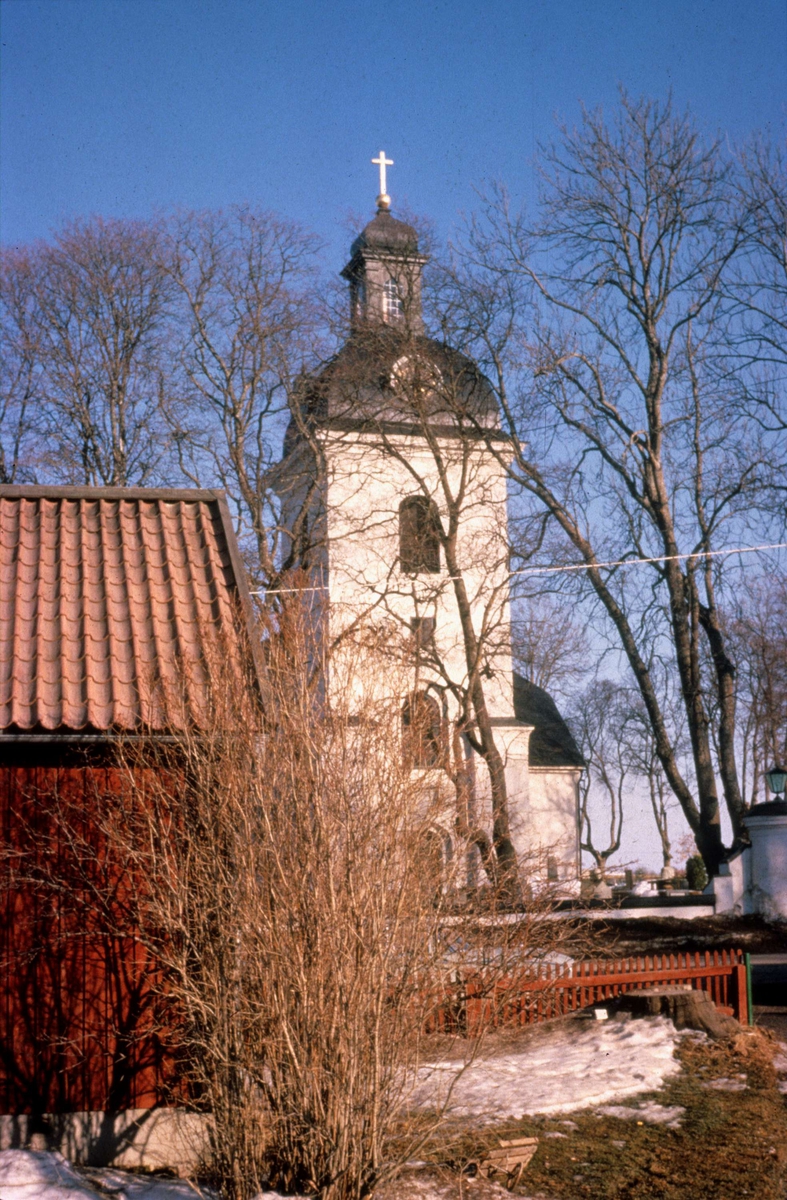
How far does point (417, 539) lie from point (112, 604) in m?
24.0

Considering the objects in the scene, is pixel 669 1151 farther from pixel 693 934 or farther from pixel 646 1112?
pixel 693 934

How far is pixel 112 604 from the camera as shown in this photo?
1024 centimetres

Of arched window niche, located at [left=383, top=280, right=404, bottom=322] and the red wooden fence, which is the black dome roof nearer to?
arched window niche, located at [left=383, top=280, right=404, bottom=322]

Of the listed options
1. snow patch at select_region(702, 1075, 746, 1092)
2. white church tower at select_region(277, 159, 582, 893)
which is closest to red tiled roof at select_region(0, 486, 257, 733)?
snow patch at select_region(702, 1075, 746, 1092)

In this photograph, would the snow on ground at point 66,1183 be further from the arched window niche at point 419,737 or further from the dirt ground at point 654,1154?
the arched window niche at point 419,737

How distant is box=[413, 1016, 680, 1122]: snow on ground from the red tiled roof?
3480 millimetres

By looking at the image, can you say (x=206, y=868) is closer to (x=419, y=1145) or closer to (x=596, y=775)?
(x=419, y=1145)

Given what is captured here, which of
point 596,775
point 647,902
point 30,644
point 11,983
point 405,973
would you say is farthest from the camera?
point 596,775

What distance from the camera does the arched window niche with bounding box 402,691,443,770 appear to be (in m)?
8.43

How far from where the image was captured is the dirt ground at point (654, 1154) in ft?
27.9

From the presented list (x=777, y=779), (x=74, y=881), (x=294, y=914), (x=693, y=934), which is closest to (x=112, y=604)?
(x=74, y=881)

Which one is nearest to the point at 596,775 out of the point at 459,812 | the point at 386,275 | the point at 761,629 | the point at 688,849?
the point at 688,849

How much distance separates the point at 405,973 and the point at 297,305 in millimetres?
27728

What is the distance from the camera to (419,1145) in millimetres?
7645
